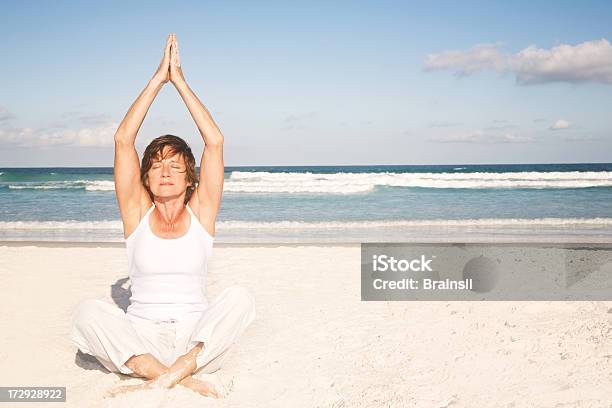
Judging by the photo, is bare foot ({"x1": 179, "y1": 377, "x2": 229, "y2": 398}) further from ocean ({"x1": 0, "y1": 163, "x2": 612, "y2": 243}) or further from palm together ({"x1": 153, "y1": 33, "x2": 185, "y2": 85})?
ocean ({"x1": 0, "y1": 163, "x2": 612, "y2": 243})

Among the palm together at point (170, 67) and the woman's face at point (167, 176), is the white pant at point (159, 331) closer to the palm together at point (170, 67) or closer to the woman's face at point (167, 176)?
the woman's face at point (167, 176)

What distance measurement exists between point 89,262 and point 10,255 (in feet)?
5.22

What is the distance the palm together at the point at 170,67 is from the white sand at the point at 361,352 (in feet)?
6.47

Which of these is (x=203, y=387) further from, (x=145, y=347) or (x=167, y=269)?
(x=167, y=269)

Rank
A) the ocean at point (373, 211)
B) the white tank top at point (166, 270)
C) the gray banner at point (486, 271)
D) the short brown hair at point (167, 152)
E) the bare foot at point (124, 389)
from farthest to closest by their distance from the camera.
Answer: the ocean at point (373, 211), the gray banner at point (486, 271), the short brown hair at point (167, 152), the white tank top at point (166, 270), the bare foot at point (124, 389)

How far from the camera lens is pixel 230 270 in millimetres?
7305

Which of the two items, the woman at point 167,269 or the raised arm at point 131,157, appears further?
the raised arm at point 131,157

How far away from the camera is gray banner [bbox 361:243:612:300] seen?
5809 millimetres

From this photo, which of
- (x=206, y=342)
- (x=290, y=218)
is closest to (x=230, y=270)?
(x=206, y=342)

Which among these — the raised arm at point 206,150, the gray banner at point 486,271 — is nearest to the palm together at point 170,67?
the raised arm at point 206,150

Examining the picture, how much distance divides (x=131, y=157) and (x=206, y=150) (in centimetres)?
48

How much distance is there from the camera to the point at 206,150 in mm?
3543

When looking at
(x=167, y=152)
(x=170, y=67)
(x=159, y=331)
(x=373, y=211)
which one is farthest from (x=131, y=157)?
(x=373, y=211)

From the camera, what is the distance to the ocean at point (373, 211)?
38.2 ft
